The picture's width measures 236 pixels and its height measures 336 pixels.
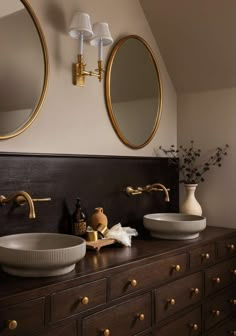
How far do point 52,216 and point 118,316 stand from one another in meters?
0.60

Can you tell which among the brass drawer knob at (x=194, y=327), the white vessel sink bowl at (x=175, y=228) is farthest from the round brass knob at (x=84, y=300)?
the brass drawer knob at (x=194, y=327)

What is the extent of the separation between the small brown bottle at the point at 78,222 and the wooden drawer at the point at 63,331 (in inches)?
23.8

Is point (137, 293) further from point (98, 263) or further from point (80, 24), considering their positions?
point (80, 24)

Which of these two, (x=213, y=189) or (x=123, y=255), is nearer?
(x=123, y=255)

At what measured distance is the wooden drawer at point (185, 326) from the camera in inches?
77.5

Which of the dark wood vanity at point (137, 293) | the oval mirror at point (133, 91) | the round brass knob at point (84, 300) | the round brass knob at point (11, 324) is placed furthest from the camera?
the oval mirror at point (133, 91)

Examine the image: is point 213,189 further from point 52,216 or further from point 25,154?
point 25,154

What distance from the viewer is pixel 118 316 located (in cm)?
169

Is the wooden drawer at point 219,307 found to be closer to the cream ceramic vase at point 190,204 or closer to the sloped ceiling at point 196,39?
the cream ceramic vase at point 190,204

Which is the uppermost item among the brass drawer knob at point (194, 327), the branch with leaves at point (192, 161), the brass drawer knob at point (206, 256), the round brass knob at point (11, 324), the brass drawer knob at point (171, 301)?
Answer: the branch with leaves at point (192, 161)

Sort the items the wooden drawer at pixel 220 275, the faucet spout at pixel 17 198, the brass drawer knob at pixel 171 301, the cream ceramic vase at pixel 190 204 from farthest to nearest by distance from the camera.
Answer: the cream ceramic vase at pixel 190 204 < the wooden drawer at pixel 220 275 < the brass drawer knob at pixel 171 301 < the faucet spout at pixel 17 198

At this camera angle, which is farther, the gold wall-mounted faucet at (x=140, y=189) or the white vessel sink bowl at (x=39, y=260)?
the gold wall-mounted faucet at (x=140, y=189)

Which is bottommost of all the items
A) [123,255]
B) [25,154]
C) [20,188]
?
[123,255]

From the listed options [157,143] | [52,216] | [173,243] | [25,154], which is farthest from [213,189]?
[25,154]
